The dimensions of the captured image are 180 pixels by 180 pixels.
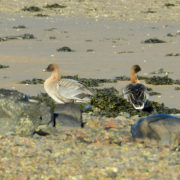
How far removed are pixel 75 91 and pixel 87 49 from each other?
15159 millimetres

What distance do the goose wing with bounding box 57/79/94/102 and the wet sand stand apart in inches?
118

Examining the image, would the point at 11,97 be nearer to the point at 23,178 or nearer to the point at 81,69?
the point at 23,178

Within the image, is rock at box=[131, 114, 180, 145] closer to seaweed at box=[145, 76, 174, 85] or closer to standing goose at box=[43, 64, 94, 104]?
standing goose at box=[43, 64, 94, 104]

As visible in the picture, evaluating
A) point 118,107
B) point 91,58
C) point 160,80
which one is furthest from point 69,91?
point 91,58

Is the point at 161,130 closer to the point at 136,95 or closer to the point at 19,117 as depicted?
→ the point at 19,117

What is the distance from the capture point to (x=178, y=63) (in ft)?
88.5

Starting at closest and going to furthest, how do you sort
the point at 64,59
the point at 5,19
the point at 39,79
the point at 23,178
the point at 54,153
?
the point at 23,178, the point at 54,153, the point at 39,79, the point at 64,59, the point at 5,19

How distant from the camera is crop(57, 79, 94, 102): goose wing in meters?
16.2

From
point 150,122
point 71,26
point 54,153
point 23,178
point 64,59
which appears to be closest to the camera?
point 23,178

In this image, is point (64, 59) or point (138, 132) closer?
Answer: point (138, 132)

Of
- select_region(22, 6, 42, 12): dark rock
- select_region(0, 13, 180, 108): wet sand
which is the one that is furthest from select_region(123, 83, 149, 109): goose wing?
select_region(22, 6, 42, 12): dark rock

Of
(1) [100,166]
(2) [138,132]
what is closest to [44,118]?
(2) [138,132]

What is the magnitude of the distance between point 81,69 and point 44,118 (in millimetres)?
12236

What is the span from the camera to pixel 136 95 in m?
16.3
